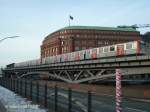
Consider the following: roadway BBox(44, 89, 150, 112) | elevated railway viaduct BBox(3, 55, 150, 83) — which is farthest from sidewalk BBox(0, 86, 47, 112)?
elevated railway viaduct BBox(3, 55, 150, 83)

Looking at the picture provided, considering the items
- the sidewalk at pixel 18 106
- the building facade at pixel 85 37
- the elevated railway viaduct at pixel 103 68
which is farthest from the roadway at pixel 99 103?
the building facade at pixel 85 37

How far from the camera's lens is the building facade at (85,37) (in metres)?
165

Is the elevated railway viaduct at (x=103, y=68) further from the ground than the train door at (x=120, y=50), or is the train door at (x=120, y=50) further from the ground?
the train door at (x=120, y=50)

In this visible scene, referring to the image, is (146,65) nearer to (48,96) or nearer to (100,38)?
(48,96)

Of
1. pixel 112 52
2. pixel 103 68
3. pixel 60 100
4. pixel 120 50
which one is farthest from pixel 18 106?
pixel 103 68

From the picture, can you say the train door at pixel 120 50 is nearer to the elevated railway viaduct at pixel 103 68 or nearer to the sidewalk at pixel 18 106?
the elevated railway viaduct at pixel 103 68

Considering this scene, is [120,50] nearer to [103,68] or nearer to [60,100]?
[103,68]

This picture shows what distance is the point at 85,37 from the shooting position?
167375mm

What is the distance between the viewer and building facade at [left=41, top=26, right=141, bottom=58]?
165 meters

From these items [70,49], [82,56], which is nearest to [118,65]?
[82,56]

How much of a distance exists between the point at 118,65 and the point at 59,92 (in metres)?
33.6

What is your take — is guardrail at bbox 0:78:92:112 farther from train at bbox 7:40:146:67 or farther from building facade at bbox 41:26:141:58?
building facade at bbox 41:26:141:58

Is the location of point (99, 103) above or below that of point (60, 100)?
above

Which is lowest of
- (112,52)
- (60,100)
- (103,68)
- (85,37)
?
(60,100)
